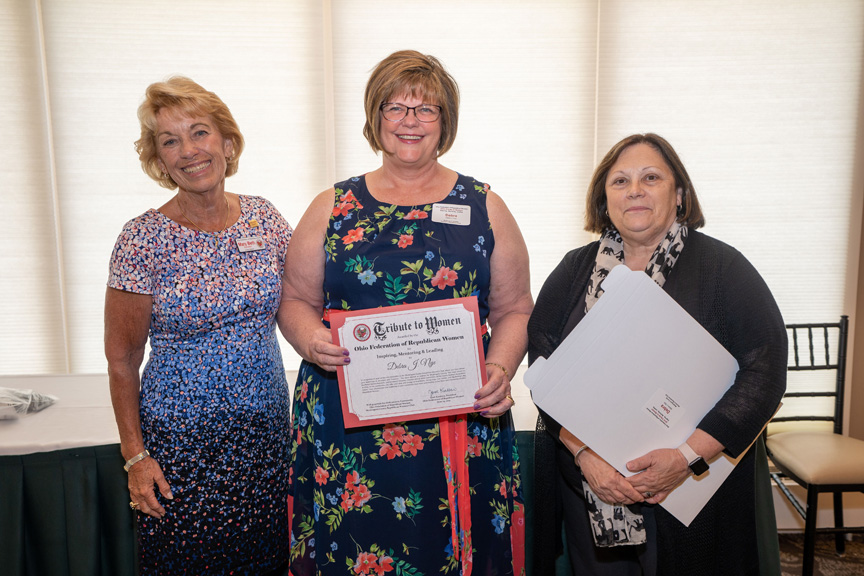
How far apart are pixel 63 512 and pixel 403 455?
51.9 inches

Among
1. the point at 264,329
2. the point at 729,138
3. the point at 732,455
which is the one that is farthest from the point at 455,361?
the point at 729,138

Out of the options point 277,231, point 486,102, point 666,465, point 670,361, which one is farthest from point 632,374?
point 486,102

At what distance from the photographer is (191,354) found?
1.55 m

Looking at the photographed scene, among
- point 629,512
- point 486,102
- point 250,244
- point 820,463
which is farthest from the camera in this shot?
point 486,102

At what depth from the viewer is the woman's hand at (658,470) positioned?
1.38 metres

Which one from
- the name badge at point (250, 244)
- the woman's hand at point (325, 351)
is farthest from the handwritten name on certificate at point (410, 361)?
the name badge at point (250, 244)

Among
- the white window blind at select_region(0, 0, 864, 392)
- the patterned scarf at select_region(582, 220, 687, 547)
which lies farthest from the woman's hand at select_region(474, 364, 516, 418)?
the white window blind at select_region(0, 0, 864, 392)

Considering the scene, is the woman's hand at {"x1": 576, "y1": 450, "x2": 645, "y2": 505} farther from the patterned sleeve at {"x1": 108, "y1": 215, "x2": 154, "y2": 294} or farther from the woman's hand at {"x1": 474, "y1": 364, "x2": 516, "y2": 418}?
the patterned sleeve at {"x1": 108, "y1": 215, "x2": 154, "y2": 294}

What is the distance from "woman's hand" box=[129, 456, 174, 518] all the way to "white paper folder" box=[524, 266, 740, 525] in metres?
1.04

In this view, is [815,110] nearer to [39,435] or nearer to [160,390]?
[160,390]

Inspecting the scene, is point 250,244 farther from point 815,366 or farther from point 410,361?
point 815,366

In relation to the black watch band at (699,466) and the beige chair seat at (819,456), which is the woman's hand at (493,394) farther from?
the beige chair seat at (819,456)

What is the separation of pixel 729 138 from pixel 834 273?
1.10 meters

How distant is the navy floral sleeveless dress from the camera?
59.8 inches
